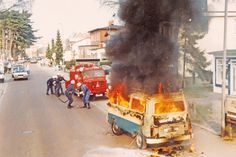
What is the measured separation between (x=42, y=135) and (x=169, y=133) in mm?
5471

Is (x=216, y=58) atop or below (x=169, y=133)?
atop

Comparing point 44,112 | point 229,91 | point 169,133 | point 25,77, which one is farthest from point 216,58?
point 25,77

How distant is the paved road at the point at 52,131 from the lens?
12680 millimetres

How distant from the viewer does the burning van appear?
1150cm

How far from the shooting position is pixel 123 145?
12.9 meters

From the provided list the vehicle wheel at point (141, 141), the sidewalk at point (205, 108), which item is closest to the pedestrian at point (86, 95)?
the sidewalk at point (205, 108)

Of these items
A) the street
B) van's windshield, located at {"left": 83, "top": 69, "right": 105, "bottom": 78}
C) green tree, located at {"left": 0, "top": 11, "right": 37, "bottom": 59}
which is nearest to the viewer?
the street

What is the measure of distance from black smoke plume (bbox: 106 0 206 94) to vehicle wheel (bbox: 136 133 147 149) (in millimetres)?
1488

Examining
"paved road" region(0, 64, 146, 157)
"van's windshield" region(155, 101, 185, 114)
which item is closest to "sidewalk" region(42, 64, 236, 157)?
"van's windshield" region(155, 101, 185, 114)

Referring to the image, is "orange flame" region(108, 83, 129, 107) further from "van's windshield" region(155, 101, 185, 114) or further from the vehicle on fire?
"van's windshield" region(155, 101, 185, 114)

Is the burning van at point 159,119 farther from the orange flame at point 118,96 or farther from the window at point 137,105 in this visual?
the orange flame at point 118,96

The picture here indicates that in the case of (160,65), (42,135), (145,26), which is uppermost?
(145,26)

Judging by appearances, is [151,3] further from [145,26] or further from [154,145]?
[154,145]

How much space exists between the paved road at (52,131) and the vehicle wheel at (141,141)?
0.68 meters
